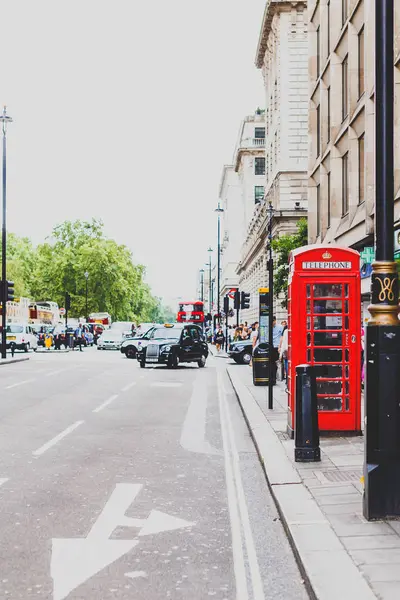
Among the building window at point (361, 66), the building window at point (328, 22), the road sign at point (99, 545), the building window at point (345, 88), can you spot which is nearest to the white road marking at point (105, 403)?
the road sign at point (99, 545)

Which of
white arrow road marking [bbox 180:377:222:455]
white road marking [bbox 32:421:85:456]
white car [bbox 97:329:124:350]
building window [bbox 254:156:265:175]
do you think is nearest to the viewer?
white road marking [bbox 32:421:85:456]

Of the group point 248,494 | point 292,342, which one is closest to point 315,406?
point 248,494

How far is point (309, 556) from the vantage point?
5.18m

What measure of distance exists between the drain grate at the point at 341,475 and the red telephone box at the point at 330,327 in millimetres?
2694

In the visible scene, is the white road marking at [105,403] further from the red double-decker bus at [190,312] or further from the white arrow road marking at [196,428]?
the red double-decker bus at [190,312]

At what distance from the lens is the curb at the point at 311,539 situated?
14.9 ft

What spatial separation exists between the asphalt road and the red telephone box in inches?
54.2

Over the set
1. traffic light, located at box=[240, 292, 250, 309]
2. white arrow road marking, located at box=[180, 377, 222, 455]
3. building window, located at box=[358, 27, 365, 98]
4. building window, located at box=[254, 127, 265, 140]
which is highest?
building window, located at box=[254, 127, 265, 140]

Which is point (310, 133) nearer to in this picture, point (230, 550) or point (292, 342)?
point (292, 342)

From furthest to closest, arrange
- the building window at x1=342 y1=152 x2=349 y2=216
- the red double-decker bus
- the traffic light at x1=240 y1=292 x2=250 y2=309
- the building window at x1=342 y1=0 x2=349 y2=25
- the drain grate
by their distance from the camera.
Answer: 1. the red double-decker bus
2. the traffic light at x1=240 y1=292 x2=250 y2=309
3. the building window at x1=342 y1=0 x2=349 y2=25
4. the building window at x1=342 y1=152 x2=349 y2=216
5. the drain grate

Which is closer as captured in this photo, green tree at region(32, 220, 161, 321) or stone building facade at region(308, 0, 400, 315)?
stone building facade at region(308, 0, 400, 315)

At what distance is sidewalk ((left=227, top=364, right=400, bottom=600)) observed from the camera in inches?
182

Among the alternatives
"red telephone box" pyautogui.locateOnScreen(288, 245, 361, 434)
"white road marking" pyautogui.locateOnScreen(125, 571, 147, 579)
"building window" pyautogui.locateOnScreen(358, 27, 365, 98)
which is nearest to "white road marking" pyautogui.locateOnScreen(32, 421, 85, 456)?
"red telephone box" pyautogui.locateOnScreen(288, 245, 361, 434)

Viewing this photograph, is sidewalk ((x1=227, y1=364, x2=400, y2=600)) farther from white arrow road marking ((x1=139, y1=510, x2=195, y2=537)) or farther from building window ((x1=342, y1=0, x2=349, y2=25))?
building window ((x1=342, y1=0, x2=349, y2=25))
